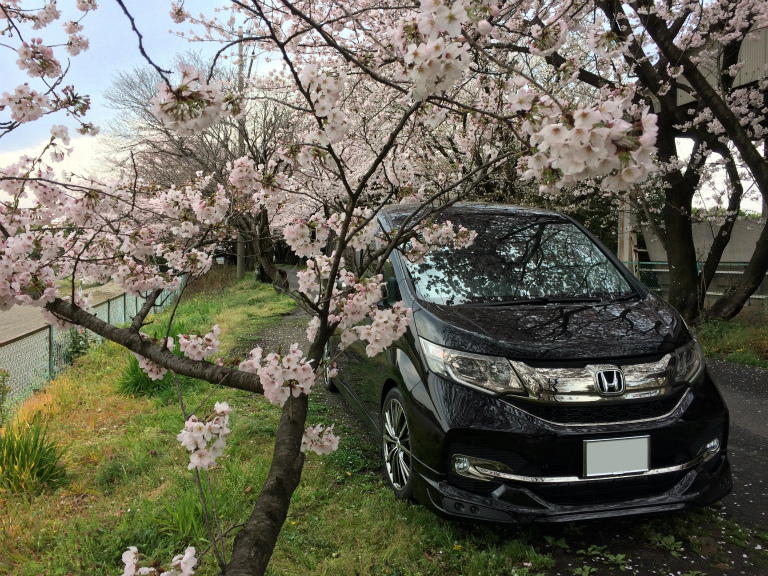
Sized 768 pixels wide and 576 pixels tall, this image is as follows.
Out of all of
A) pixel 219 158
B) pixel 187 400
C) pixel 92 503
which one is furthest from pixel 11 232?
pixel 219 158

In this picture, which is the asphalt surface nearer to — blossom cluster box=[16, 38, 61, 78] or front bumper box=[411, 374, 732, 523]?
front bumper box=[411, 374, 732, 523]

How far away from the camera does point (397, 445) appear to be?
2771 mm

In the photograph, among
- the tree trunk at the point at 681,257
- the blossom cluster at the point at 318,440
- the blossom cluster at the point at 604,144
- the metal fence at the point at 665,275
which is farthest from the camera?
the metal fence at the point at 665,275

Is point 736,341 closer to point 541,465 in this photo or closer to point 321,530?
point 541,465

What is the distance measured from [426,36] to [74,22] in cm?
314

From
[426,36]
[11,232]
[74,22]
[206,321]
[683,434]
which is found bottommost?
[206,321]

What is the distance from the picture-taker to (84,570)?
2211 mm

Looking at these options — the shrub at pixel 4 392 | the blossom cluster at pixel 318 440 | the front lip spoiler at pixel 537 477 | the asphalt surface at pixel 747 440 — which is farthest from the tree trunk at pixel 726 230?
the shrub at pixel 4 392

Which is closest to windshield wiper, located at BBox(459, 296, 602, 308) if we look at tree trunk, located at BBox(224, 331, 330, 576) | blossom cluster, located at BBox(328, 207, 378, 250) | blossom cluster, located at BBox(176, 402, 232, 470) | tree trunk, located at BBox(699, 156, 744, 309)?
blossom cluster, located at BBox(328, 207, 378, 250)

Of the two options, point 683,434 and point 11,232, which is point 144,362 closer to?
point 11,232

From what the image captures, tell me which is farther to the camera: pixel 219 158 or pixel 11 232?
pixel 219 158

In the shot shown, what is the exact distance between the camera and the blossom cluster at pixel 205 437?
5.26 feet

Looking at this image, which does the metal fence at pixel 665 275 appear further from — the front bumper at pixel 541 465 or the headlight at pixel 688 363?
the front bumper at pixel 541 465

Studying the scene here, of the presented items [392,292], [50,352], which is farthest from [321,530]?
[50,352]
